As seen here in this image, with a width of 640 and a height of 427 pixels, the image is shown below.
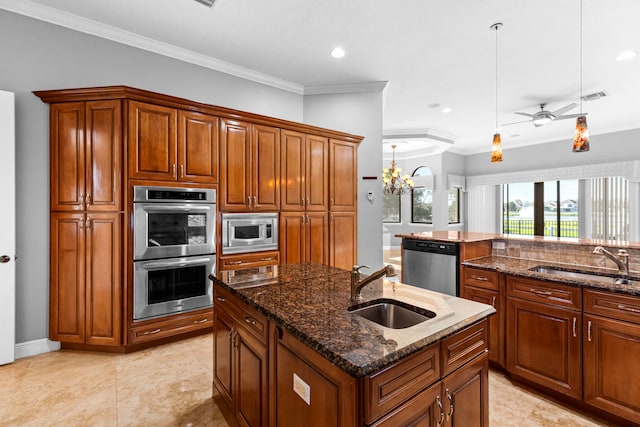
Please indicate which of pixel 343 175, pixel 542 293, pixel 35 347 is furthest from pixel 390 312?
pixel 35 347

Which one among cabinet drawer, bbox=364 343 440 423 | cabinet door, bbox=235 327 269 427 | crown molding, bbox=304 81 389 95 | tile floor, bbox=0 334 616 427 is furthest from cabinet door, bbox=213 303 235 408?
crown molding, bbox=304 81 389 95

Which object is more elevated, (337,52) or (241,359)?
(337,52)

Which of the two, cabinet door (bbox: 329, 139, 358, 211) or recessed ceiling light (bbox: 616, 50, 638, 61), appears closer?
recessed ceiling light (bbox: 616, 50, 638, 61)

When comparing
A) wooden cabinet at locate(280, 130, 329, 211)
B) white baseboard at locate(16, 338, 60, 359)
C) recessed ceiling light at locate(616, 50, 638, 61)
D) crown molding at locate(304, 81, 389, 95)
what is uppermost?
recessed ceiling light at locate(616, 50, 638, 61)

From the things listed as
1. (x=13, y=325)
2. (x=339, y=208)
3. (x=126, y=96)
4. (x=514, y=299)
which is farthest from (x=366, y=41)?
(x=13, y=325)

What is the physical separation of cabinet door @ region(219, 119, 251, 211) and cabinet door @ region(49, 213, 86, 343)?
4.18ft

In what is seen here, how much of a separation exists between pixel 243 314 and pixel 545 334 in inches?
82.3

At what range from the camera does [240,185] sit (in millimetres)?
3244

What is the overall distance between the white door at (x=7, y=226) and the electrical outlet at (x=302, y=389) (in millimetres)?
2804

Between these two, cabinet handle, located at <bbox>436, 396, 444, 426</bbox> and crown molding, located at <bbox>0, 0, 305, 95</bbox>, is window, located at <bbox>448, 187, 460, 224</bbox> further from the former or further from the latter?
cabinet handle, located at <bbox>436, 396, 444, 426</bbox>

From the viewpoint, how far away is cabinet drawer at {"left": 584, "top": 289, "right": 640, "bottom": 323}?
1775 millimetres

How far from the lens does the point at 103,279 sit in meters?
2.68

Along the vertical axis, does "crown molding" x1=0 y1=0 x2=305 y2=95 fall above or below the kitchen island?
above

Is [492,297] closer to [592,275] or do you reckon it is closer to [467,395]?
[592,275]
